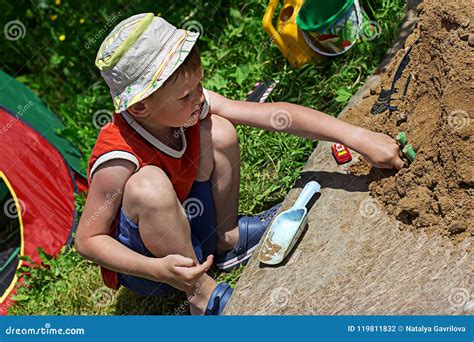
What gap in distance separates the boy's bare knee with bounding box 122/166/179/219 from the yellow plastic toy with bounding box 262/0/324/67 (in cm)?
100

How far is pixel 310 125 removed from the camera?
2.24 metres

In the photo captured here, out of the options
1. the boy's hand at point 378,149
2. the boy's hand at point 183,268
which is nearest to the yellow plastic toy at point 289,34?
the boy's hand at point 378,149

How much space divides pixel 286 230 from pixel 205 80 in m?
1.06

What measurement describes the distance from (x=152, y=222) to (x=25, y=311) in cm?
89

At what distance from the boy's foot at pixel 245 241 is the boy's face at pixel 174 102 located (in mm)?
479

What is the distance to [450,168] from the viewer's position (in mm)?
1998

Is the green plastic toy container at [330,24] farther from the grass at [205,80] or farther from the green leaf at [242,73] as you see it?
the green leaf at [242,73]

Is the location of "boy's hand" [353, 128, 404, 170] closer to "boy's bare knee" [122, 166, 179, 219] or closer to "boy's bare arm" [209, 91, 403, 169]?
"boy's bare arm" [209, 91, 403, 169]

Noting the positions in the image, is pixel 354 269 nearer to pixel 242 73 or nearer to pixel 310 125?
pixel 310 125

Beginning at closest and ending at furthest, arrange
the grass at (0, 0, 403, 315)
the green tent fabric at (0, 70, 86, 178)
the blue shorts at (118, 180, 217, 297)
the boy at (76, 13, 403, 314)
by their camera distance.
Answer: the boy at (76, 13, 403, 314) < the blue shorts at (118, 180, 217, 297) < the grass at (0, 0, 403, 315) < the green tent fabric at (0, 70, 86, 178)

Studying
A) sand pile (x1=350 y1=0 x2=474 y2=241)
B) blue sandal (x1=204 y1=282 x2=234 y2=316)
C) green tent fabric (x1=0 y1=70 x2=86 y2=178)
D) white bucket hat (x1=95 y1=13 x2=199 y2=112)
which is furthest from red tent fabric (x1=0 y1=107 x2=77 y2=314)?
sand pile (x1=350 y1=0 x2=474 y2=241)

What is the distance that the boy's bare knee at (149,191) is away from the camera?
80.2 inches

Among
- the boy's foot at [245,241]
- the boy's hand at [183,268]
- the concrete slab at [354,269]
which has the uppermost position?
the boy's hand at [183,268]

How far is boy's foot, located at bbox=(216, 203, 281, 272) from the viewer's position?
7.96ft
